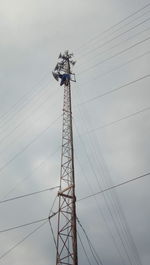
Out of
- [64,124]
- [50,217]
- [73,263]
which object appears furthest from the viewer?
[64,124]

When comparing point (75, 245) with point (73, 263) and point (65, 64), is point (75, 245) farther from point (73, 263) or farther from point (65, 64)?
point (65, 64)

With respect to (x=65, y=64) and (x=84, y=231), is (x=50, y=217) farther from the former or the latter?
(x=65, y=64)

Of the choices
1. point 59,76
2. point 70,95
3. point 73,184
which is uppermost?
point 59,76

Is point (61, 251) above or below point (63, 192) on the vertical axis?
below

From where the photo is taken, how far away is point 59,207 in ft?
110

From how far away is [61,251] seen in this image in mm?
30781

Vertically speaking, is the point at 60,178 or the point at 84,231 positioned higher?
the point at 60,178

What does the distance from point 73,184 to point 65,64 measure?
16.8 metres

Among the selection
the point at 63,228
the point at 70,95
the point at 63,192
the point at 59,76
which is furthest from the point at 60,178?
the point at 59,76

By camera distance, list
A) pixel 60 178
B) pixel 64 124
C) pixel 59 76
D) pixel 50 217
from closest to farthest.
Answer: pixel 50 217 → pixel 60 178 → pixel 64 124 → pixel 59 76

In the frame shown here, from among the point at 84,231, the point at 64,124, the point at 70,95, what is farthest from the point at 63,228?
the point at 70,95

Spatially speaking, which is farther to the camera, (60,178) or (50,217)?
(60,178)

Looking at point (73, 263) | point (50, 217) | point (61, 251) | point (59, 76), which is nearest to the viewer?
Result: point (73, 263)

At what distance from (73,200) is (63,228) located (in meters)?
2.54
